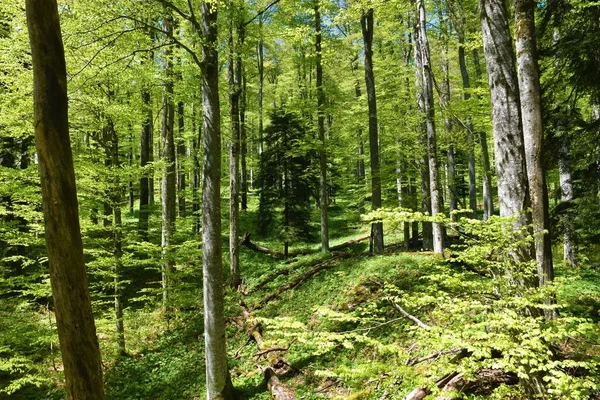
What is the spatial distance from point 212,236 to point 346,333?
3.09 metres

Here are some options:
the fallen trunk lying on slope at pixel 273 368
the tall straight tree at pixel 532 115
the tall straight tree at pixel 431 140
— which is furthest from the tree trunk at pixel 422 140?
the fallen trunk lying on slope at pixel 273 368

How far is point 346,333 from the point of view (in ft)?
14.7

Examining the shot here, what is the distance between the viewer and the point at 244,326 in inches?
387

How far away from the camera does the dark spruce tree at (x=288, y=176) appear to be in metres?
16.8

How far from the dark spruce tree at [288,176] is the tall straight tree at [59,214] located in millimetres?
13032

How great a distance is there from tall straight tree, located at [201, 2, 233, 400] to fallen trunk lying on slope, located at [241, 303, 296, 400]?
0.75 metres

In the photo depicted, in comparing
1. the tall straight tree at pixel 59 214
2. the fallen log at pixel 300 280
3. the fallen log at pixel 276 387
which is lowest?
the fallen log at pixel 276 387

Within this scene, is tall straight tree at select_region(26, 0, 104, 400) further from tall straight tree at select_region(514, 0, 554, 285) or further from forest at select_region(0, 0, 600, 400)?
tall straight tree at select_region(514, 0, 554, 285)

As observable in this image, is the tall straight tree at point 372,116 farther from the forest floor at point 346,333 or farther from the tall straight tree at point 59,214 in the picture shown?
the tall straight tree at point 59,214

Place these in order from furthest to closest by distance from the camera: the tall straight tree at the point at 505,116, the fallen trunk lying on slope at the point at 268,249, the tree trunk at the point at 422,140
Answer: the fallen trunk lying on slope at the point at 268,249, the tree trunk at the point at 422,140, the tall straight tree at the point at 505,116

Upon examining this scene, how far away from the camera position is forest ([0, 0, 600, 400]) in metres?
3.44

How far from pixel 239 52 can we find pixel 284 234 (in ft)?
32.9

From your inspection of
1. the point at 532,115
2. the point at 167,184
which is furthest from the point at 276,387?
the point at 167,184

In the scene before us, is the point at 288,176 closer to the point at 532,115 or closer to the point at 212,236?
the point at 212,236
